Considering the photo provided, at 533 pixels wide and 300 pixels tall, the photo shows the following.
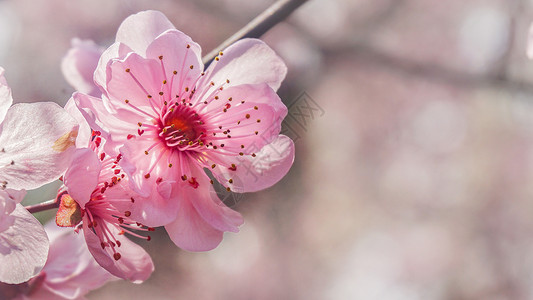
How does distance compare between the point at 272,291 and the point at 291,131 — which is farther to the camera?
the point at 272,291

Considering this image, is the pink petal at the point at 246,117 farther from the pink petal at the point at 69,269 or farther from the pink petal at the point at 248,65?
the pink petal at the point at 69,269

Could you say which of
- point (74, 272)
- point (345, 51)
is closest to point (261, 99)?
point (74, 272)

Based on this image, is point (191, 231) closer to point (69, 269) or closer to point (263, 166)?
point (263, 166)

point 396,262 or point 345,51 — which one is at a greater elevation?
point 345,51

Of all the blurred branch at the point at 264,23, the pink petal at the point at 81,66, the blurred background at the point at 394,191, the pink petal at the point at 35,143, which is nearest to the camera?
the pink petal at the point at 35,143

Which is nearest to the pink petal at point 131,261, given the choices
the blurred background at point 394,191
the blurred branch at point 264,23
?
the blurred branch at point 264,23

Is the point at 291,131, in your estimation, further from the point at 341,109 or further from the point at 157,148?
the point at 341,109

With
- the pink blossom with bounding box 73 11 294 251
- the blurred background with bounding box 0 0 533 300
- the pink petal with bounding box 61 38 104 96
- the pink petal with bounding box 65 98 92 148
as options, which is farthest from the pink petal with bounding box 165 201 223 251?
the blurred background with bounding box 0 0 533 300

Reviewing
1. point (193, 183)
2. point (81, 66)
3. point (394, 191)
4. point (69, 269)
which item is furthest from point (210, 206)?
point (394, 191)
